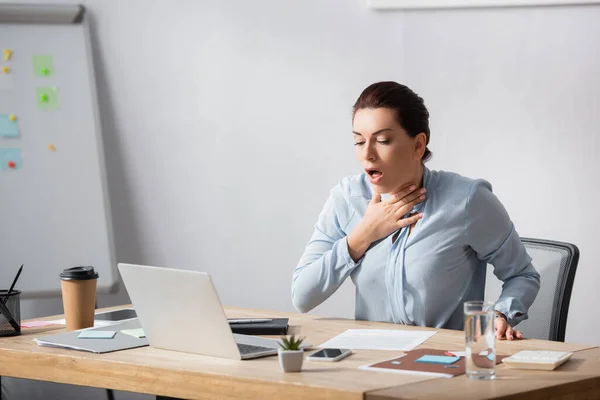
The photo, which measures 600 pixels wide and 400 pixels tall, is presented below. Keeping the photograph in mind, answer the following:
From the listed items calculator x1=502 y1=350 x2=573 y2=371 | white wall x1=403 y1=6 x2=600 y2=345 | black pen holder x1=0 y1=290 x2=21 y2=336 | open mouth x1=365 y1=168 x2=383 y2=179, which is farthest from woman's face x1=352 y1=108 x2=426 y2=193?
white wall x1=403 y1=6 x2=600 y2=345

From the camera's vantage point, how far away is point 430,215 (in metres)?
2.22

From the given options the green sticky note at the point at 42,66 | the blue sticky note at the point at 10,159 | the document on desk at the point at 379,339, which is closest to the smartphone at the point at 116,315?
the document on desk at the point at 379,339

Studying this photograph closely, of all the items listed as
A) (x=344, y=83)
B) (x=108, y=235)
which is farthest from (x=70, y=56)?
(x=344, y=83)

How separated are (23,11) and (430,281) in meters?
2.29

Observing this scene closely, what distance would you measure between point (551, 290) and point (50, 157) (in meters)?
2.24

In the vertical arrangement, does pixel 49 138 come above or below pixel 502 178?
above

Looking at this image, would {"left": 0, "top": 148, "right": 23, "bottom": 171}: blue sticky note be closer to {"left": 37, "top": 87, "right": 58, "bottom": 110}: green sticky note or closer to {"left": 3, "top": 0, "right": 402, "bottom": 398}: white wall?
{"left": 37, "top": 87, "right": 58, "bottom": 110}: green sticky note

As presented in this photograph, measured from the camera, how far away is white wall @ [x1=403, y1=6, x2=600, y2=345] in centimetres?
324

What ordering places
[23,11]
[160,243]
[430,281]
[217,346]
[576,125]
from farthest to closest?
[160,243] < [23,11] < [576,125] < [430,281] < [217,346]

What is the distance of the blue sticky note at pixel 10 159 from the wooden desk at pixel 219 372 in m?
1.61

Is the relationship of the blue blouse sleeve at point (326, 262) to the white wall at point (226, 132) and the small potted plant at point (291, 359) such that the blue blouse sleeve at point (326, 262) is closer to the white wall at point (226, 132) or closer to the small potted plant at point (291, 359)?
the small potted plant at point (291, 359)

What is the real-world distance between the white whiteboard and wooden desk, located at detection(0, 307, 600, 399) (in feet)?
5.04

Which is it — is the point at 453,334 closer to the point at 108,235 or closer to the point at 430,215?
the point at 430,215

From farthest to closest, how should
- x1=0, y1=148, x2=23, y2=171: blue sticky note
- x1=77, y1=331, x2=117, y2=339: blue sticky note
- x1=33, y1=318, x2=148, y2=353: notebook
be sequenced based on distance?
x1=0, y1=148, x2=23, y2=171: blue sticky note → x1=77, y1=331, x2=117, y2=339: blue sticky note → x1=33, y1=318, x2=148, y2=353: notebook
